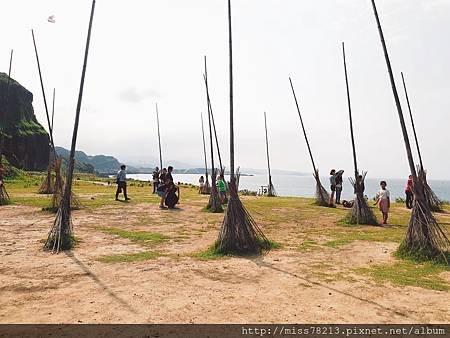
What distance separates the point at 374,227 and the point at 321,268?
5.91 meters

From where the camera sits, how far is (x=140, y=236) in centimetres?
943

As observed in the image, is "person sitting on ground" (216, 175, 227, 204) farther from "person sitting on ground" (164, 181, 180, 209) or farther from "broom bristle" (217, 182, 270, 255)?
"broom bristle" (217, 182, 270, 255)

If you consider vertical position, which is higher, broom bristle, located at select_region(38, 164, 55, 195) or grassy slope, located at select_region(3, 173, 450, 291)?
broom bristle, located at select_region(38, 164, 55, 195)

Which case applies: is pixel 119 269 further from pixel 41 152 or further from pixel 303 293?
pixel 41 152

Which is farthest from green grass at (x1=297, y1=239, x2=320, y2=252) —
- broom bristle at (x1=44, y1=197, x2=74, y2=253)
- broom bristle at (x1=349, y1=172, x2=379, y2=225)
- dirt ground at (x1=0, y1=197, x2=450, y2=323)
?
broom bristle at (x1=44, y1=197, x2=74, y2=253)

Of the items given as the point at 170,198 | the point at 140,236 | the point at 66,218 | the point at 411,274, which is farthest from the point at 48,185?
the point at 411,274

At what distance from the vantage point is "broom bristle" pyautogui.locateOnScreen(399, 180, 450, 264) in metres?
7.13

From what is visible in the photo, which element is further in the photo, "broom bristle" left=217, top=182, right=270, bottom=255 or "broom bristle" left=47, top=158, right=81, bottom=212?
A: "broom bristle" left=47, top=158, right=81, bottom=212

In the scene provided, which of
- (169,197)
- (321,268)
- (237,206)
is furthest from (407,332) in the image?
(169,197)

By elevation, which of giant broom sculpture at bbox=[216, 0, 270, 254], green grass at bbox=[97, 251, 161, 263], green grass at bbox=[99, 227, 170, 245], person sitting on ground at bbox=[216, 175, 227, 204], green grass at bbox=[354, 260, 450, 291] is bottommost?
green grass at bbox=[354, 260, 450, 291]

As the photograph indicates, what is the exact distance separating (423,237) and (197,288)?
495 centimetres

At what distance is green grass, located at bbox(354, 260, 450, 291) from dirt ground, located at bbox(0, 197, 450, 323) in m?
0.23

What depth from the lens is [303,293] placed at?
5266 mm

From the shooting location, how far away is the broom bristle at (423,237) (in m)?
7.13
